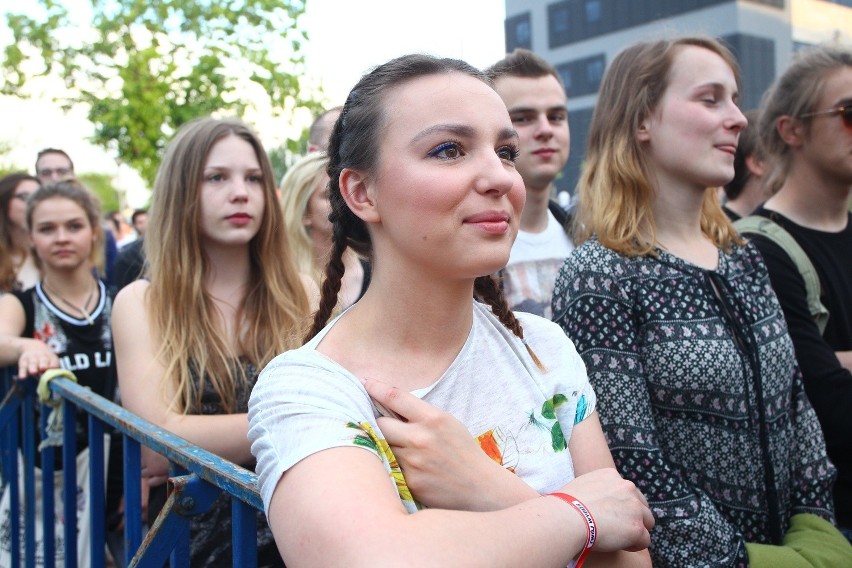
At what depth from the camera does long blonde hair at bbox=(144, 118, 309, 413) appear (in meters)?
2.56

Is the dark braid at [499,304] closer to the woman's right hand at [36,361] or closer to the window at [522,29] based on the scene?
the woman's right hand at [36,361]

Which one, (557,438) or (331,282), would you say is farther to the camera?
(331,282)

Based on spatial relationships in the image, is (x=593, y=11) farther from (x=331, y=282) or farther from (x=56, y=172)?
(x=331, y=282)

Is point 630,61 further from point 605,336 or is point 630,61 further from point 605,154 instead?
point 605,336

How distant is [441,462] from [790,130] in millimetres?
2376

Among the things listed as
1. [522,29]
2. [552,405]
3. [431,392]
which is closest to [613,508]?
[552,405]

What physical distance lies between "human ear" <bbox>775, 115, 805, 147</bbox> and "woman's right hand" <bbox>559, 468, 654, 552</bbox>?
2054 millimetres

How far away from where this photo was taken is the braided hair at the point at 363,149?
61.6 inches

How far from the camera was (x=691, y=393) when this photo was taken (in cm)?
209

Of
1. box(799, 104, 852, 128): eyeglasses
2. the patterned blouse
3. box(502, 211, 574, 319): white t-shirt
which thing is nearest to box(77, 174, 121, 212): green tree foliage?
box(502, 211, 574, 319): white t-shirt

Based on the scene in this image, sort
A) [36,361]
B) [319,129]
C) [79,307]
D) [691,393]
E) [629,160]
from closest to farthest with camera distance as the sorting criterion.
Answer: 1. [691,393]
2. [629,160]
3. [36,361]
4. [319,129]
5. [79,307]

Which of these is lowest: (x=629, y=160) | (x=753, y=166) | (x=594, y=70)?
(x=753, y=166)

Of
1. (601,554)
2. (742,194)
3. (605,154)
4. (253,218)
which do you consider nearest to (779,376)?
(605,154)

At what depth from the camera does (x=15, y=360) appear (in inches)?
138
